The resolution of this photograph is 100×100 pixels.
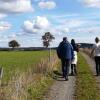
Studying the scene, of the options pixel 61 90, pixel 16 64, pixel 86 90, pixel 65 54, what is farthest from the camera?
pixel 16 64

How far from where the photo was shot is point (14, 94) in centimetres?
1266

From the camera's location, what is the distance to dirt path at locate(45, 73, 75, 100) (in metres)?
14.9

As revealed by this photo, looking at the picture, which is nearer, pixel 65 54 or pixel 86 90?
pixel 86 90

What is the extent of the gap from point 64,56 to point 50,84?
8.77 feet

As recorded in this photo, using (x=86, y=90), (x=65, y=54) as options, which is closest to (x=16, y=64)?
(x=65, y=54)

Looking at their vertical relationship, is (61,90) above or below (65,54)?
below

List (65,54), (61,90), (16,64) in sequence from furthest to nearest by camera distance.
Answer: (16,64) → (65,54) → (61,90)

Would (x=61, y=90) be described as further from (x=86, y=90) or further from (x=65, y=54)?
(x=65, y=54)

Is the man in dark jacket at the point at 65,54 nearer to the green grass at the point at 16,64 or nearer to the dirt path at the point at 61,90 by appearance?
the dirt path at the point at 61,90

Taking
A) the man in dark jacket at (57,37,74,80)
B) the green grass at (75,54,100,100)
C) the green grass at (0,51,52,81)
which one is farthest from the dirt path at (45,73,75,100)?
the green grass at (0,51,52,81)

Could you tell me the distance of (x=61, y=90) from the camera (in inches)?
663

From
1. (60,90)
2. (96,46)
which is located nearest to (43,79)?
(60,90)

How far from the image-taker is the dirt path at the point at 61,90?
48.8 ft

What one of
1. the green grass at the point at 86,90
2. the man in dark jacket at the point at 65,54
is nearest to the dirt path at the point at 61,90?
the green grass at the point at 86,90
